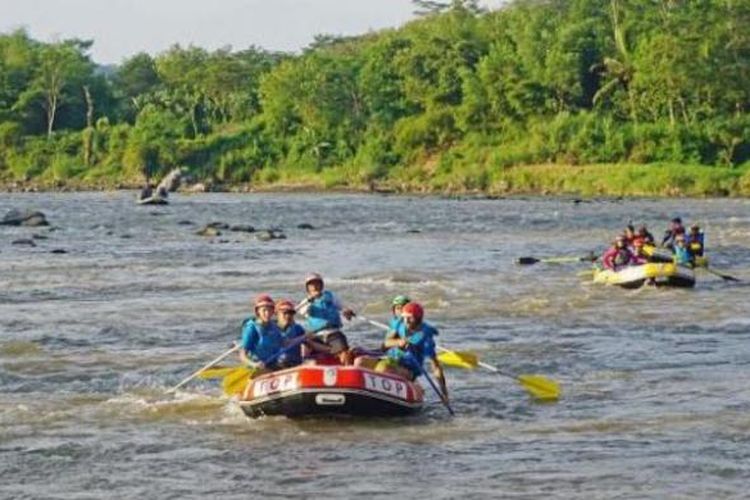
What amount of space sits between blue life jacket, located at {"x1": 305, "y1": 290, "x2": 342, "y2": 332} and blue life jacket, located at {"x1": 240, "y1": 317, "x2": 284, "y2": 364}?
43.0 inches

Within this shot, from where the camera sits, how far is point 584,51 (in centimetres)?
9325

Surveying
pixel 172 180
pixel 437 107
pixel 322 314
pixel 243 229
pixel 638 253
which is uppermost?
pixel 437 107

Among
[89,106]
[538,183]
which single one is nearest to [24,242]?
[538,183]

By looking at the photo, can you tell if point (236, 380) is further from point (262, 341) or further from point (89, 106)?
point (89, 106)

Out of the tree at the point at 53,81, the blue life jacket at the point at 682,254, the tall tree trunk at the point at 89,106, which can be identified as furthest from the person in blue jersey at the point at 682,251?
the tree at the point at 53,81

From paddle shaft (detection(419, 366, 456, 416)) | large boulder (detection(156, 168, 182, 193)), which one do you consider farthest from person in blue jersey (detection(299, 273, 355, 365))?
large boulder (detection(156, 168, 182, 193))

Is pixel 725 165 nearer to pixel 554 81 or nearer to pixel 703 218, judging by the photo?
pixel 554 81

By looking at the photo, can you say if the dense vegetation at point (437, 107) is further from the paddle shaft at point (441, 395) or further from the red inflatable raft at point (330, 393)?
the red inflatable raft at point (330, 393)

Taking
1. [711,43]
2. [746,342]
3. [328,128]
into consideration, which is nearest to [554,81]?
[711,43]

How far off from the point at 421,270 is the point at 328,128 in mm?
68592

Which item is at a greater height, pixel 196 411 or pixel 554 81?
pixel 554 81

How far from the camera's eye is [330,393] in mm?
14609

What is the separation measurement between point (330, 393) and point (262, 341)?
1383mm

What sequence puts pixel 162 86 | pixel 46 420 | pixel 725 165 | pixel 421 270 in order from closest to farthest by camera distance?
pixel 46 420 → pixel 421 270 → pixel 725 165 → pixel 162 86
